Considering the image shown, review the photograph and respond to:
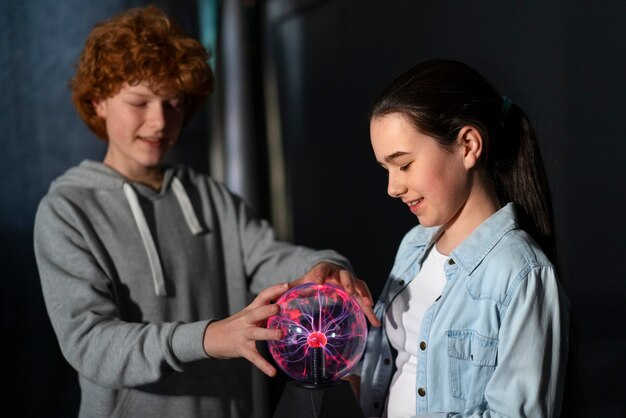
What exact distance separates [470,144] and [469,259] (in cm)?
24

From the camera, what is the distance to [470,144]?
5.03ft

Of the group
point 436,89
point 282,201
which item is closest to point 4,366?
point 282,201

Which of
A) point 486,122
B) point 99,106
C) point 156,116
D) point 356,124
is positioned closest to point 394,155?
point 486,122

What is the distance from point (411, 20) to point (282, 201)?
4.09 feet

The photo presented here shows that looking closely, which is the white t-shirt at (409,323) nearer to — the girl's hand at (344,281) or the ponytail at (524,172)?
the girl's hand at (344,281)

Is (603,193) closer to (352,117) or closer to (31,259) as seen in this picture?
(352,117)

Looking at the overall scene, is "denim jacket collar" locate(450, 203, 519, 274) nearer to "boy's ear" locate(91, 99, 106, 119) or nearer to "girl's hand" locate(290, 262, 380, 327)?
"girl's hand" locate(290, 262, 380, 327)

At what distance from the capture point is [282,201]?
3.49 metres

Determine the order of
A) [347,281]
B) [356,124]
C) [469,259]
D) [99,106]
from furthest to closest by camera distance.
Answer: [356,124] → [99,106] → [347,281] → [469,259]

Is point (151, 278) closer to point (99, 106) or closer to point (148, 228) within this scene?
point (148, 228)

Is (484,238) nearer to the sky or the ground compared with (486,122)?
nearer to the ground

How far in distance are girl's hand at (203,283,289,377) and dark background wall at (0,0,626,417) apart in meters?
0.76

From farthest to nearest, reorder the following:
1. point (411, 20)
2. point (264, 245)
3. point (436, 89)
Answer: point (411, 20), point (264, 245), point (436, 89)

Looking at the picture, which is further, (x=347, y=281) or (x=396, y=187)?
(x=347, y=281)
